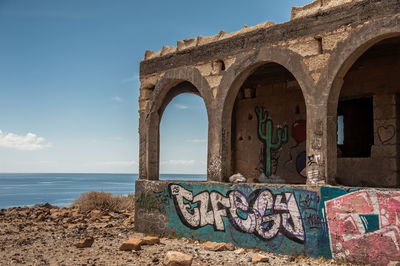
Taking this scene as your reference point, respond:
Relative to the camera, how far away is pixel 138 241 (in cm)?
780

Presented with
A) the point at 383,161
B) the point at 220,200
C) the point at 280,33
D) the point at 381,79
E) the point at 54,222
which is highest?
the point at 280,33

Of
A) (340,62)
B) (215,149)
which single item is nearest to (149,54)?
(215,149)

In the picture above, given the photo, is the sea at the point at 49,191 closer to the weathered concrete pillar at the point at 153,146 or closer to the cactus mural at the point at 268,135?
the weathered concrete pillar at the point at 153,146

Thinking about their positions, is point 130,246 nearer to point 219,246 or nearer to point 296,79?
point 219,246

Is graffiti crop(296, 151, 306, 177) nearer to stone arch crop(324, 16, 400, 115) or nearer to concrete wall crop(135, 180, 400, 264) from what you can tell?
concrete wall crop(135, 180, 400, 264)

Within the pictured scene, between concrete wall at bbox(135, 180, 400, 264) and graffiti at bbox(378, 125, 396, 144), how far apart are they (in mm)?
2285

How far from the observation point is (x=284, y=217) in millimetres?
7148

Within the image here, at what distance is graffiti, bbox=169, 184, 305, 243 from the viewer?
7.08 m

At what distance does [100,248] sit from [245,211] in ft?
9.40

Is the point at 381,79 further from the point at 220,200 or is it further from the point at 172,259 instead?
the point at 172,259

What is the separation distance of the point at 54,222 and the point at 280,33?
27.7ft

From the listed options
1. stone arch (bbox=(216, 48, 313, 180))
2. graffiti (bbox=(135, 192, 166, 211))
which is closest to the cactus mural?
stone arch (bbox=(216, 48, 313, 180))

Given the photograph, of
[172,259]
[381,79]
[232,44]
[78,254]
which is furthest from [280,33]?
[78,254]

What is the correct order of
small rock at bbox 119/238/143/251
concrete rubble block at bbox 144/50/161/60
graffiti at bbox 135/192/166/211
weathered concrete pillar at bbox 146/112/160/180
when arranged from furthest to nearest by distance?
concrete rubble block at bbox 144/50/161/60
weathered concrete pillar at bbox 146/112/160/180
graffiti at bbox 135/192/166/211
small rock at bbox 119/238/143/251
